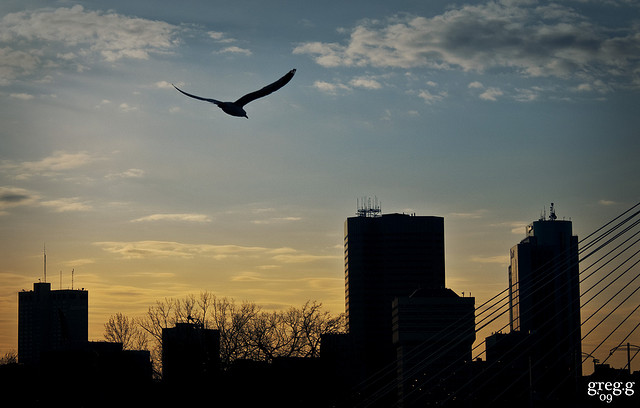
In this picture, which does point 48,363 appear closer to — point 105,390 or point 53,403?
point 53,403

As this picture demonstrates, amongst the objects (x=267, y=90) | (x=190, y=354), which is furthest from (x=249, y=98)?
(x=190, y=354)

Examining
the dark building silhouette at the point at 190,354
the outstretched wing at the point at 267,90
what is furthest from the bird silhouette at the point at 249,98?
the dark building silhouette at the point at 190,354

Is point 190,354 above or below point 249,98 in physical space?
below

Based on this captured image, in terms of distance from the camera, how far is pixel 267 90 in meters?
18.9

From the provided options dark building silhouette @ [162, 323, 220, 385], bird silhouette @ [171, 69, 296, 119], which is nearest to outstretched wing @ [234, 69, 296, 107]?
bird silhouette @ [171, 69, 296, 119]

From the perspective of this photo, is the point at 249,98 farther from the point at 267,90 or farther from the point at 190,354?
the point at 190,354

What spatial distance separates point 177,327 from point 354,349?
29.2 metres

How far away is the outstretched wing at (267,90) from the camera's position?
18.8 meters

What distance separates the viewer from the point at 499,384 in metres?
158

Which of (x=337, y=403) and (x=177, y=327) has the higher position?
(x=177, y=327)

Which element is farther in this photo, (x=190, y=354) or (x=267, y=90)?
(x=190, y=354)

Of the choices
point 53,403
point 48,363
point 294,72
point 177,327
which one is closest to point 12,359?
point 48,363

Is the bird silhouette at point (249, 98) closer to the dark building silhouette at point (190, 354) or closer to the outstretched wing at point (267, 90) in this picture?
the outstretched wing at point (267, 90)

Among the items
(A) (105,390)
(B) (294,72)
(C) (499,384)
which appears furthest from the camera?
(C) (499,384)
